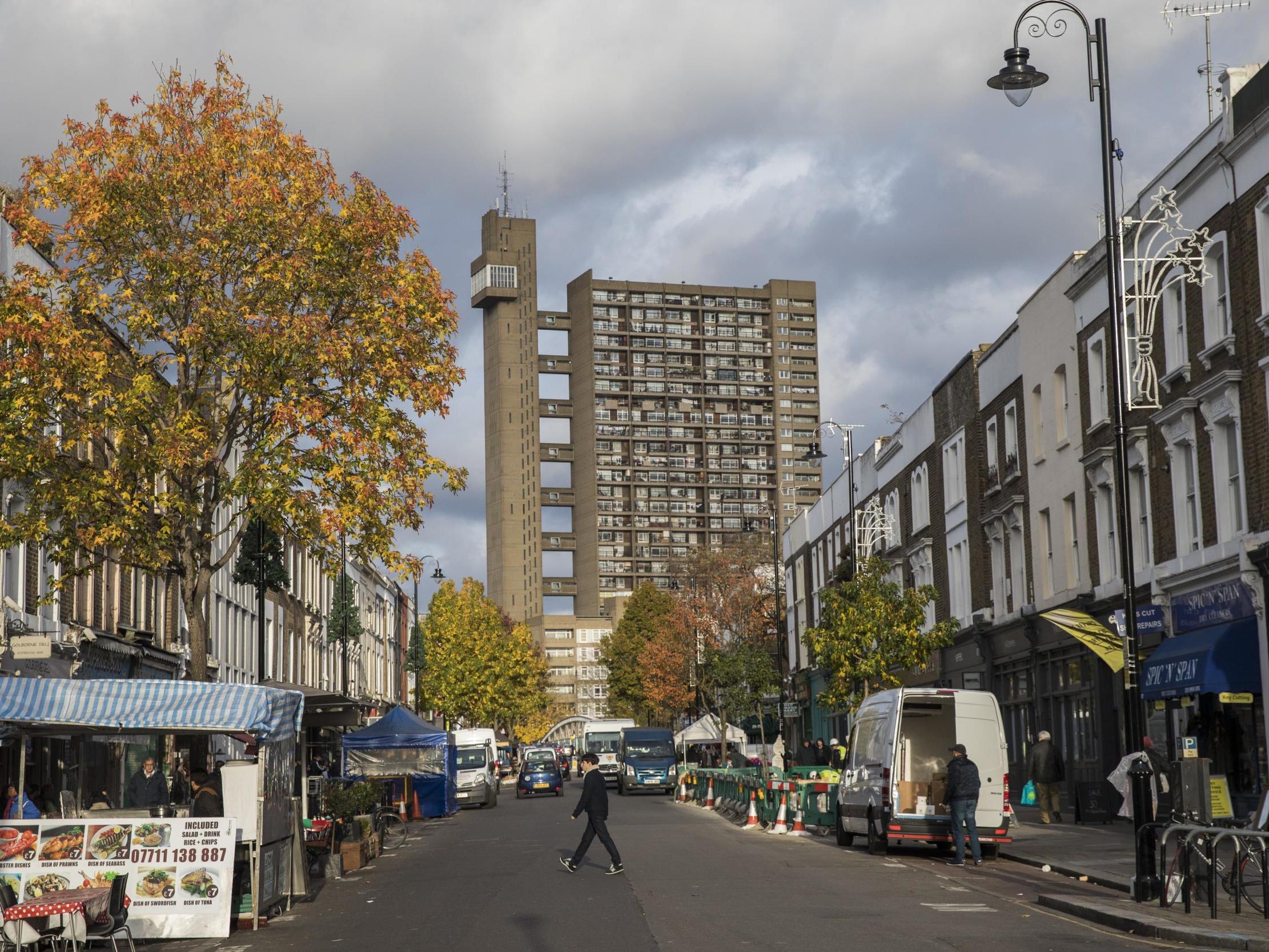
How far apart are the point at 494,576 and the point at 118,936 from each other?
489 feet

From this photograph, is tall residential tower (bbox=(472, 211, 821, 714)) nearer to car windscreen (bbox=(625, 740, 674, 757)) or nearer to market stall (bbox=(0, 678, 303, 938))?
car windscreen (bbox=(625, 740, 674, 757))

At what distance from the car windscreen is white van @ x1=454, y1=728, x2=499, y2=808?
7.02 meters

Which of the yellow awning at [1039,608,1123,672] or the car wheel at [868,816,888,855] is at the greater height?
the yellow awning at [1039,608,1123,672]

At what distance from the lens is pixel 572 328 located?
522 ft

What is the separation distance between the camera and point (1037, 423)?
36531 mm

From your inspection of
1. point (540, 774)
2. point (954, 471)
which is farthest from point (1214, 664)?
point (540, 774)

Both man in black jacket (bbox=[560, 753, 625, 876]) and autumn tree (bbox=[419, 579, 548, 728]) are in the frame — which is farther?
autumn tree (bbox=[419, 579, 548, 728])

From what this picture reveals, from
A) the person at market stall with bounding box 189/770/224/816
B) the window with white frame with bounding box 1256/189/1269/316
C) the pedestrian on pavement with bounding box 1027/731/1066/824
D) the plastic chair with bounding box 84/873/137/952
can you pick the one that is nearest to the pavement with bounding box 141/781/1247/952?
the plastic chair with bounding box 84/873/137/952

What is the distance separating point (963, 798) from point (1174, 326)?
1042cm

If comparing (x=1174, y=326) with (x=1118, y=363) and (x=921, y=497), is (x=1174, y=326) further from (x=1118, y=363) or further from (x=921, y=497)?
(x=921, y=497)

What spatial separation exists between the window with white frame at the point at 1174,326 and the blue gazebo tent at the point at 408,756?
22.0 meters

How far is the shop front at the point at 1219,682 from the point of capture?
2405 cm

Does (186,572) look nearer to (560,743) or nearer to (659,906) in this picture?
(659,906)

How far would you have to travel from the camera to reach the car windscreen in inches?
2356
